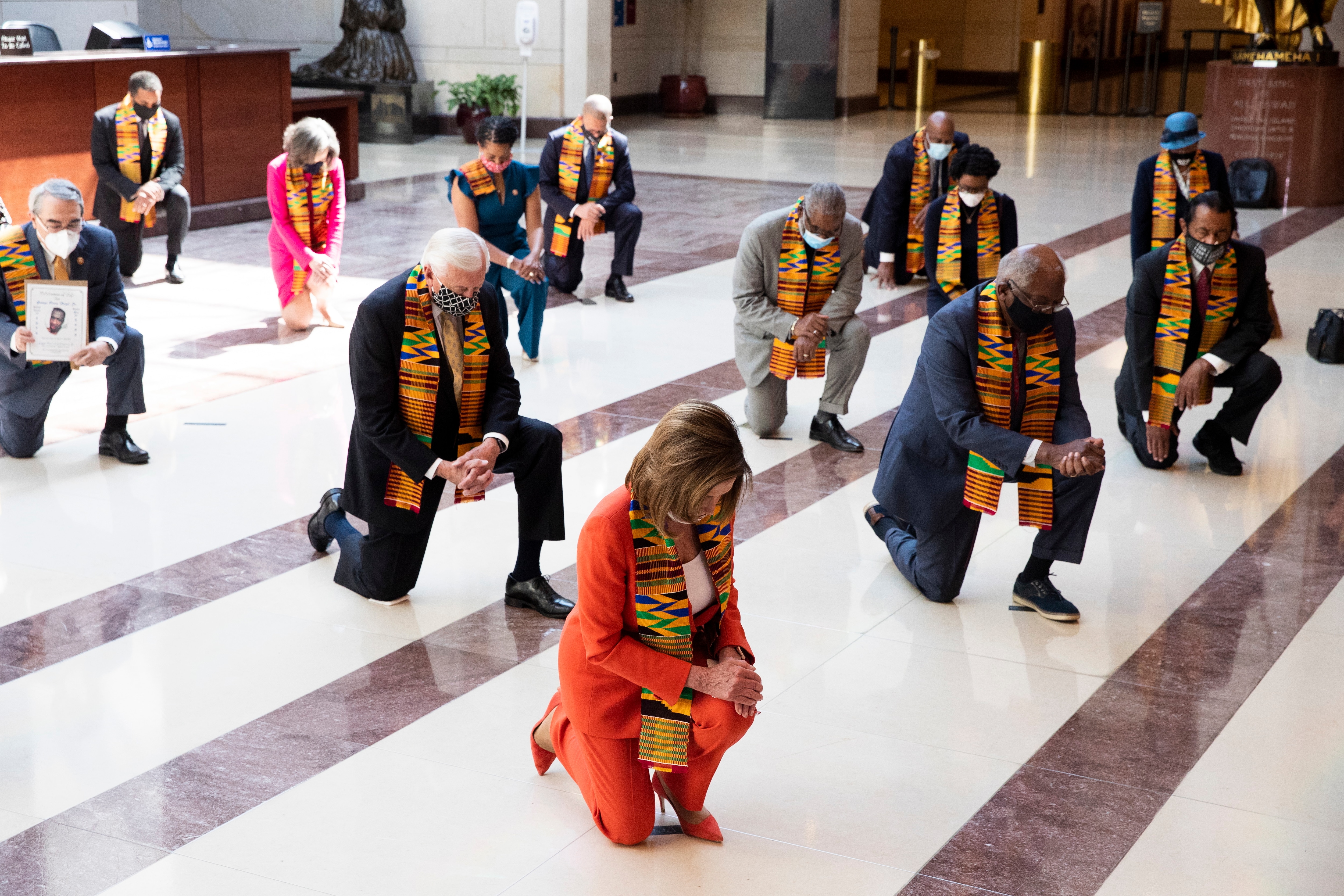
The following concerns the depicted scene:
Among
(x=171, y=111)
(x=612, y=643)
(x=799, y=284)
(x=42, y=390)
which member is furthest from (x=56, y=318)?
(x=171, y=111)

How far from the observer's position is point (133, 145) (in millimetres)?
9141

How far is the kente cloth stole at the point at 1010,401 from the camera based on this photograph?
13.8 feet

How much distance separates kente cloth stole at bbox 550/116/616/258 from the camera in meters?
8.70

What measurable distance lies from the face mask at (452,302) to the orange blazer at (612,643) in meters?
1.45

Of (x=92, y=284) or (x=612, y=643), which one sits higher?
(x=92, y=284)

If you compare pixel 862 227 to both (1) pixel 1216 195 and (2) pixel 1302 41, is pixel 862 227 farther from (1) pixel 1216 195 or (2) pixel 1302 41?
(2) pixel 1302 41

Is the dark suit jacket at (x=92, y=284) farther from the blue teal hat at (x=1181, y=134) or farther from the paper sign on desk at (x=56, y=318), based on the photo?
the blue teal hat at (x=1181, y=134)

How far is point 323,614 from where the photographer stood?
14.4 feet

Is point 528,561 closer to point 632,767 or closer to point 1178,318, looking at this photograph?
point 632,767

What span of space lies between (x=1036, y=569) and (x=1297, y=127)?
35.2 feet

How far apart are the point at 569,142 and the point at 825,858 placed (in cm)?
629

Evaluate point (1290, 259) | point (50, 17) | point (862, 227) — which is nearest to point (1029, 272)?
point (862, 227)

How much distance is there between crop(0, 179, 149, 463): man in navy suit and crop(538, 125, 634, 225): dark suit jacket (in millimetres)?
3290

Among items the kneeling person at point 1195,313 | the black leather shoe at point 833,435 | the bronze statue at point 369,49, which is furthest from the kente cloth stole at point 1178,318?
the bronze statue at point 369,49
